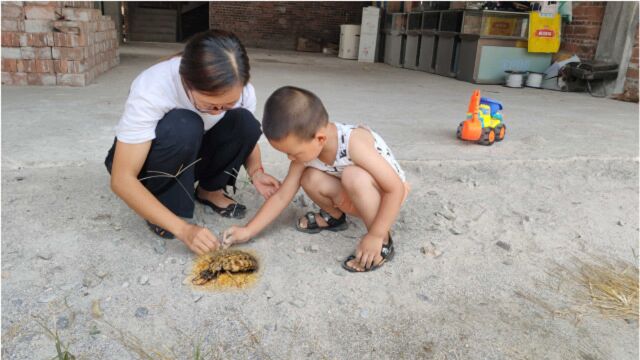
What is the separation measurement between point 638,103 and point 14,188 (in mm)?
6166

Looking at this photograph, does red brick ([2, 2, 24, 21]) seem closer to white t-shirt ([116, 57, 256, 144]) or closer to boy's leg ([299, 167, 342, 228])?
white t-shirt ([116, 57, 256, 144])

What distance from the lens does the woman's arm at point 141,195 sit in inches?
62.4

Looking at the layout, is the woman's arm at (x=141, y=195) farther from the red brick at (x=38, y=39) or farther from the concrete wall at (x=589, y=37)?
the concrete wall at (x=589, y=37)

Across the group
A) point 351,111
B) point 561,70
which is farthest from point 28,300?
point 561,70

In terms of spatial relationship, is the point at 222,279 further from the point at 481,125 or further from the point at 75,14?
the point at 75,14

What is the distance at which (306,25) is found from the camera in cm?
1483

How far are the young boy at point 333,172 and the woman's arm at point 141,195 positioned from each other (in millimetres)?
154

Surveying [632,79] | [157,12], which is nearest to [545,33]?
[632,79]

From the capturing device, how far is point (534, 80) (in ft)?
22.3

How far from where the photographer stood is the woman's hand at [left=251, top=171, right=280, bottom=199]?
6.39ft

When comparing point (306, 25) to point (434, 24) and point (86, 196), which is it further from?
point (86, 196)

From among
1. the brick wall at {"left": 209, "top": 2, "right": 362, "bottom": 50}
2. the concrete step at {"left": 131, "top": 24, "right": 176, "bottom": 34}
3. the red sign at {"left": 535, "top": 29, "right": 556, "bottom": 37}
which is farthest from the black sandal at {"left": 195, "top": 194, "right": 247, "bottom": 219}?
the concrete step at {"left": 131, "top": 24, "right": 176, "bottom": 34}

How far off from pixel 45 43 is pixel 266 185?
13.6ft

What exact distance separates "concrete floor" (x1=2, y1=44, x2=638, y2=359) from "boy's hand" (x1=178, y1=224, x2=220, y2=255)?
13 centimetres
